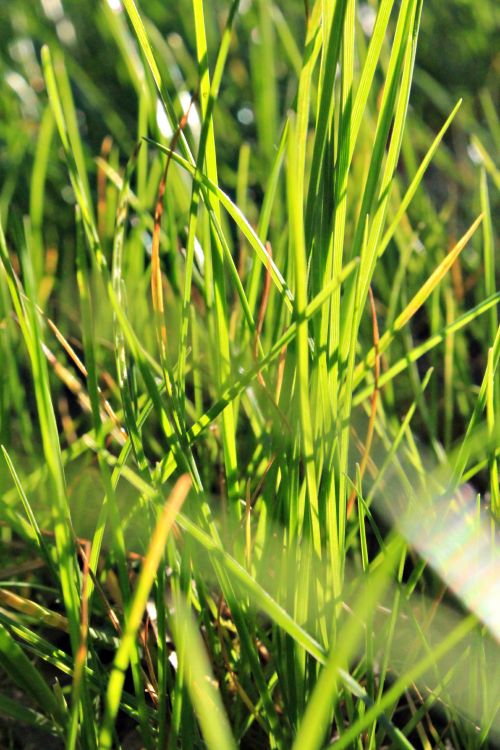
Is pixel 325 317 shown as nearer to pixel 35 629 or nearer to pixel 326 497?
pixel 326 497

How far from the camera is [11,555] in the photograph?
0.69 metres

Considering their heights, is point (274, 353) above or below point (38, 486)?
above

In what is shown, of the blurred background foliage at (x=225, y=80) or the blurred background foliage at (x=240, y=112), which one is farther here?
the blurred background foliage at (x=225, y=80)

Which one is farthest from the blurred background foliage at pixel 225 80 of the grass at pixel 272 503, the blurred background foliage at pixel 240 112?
the grass at pixel 272 503

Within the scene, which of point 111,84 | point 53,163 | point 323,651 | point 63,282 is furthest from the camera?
point 111,84

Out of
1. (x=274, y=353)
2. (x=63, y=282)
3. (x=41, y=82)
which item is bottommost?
(x=63, y=282)

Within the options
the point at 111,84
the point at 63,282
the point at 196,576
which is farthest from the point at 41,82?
the point at 196,576

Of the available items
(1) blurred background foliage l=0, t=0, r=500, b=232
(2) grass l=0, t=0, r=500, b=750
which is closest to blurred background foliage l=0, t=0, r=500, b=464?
(1) blurred background foliage l=0, t=0, r=500, b=232

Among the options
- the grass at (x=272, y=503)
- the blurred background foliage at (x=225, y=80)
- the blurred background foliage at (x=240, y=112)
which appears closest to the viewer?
the grass at (x=272, y=503)

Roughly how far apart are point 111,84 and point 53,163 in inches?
14.7

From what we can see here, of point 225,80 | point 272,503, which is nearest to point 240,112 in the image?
point 225,80

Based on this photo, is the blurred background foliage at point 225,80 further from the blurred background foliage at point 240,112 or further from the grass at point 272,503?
the grass at point 272,503

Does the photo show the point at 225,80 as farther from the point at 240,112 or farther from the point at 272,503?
the point at 272,503

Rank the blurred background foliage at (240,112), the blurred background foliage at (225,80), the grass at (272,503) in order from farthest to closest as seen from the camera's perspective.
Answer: the blurred background foliage at (225,80) < the blurred background foliage at (240,112) < the grass at (272,503)
